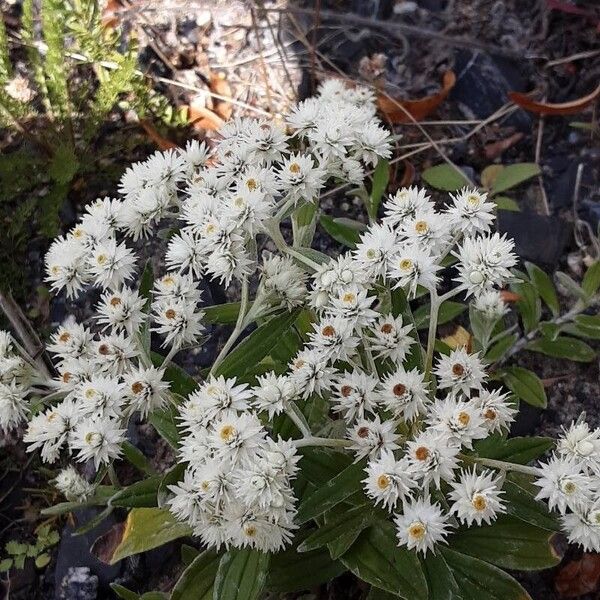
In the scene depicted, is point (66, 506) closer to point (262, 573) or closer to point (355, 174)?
point (262, 573)

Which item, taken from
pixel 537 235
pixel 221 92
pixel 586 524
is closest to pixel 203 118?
pixel 221 92

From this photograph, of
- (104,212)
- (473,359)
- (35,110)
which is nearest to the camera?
(473,359)

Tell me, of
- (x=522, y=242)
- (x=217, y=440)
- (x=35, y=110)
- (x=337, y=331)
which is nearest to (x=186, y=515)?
(x=217, y=440)

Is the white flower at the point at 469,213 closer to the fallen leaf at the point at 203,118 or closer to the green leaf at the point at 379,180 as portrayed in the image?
the green leaf at the point at 379,180

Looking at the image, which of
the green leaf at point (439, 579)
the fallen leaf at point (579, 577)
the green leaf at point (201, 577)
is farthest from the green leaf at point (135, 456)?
the fallen leaf at point (579, 577)

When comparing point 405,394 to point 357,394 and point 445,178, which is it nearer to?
point 357,394

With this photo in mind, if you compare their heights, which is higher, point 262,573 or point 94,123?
point 94,123

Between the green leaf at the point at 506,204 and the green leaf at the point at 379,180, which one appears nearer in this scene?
the green leaf at the point at 379,180

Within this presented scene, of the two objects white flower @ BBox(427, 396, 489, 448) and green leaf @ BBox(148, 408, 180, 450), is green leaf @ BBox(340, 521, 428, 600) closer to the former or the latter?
white flower @ BBox(427, 396, 489, 448)
